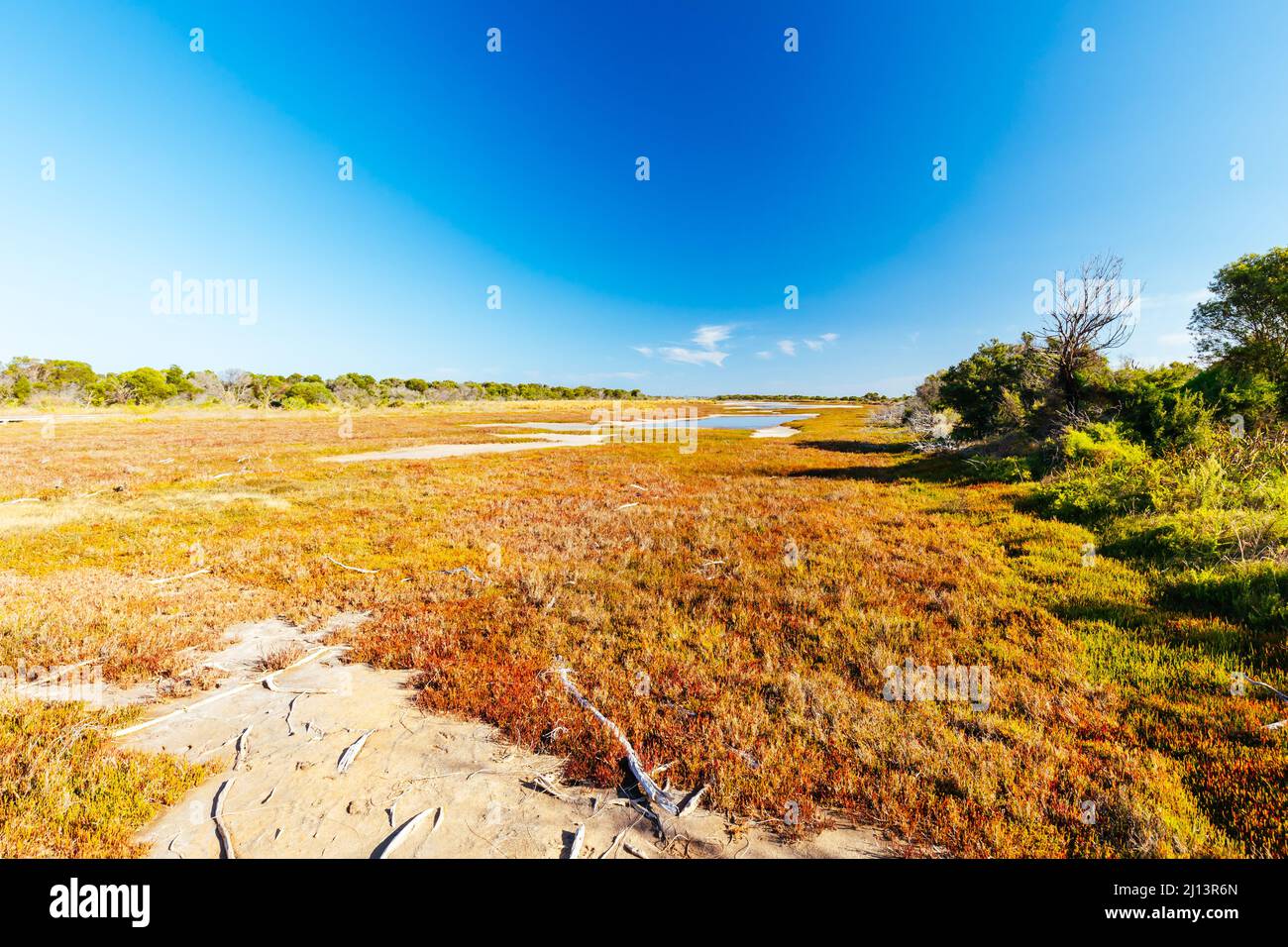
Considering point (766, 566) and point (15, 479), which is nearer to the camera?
point (766, 566)

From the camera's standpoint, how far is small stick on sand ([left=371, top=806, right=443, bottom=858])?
3100 millimetres

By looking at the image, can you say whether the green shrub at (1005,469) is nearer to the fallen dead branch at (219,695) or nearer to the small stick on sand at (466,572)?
the small stick on sand at (466,572)

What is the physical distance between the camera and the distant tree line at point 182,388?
74.2 meters

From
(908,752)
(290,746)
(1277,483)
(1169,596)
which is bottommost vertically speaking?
(290,746)

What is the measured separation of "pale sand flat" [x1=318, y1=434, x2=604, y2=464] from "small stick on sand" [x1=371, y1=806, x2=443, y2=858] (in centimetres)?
2728

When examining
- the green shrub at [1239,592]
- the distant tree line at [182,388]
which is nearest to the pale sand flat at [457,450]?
the green shrub at [1239,592]

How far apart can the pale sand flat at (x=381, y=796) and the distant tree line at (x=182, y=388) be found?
9700cm

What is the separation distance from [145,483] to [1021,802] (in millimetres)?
27793

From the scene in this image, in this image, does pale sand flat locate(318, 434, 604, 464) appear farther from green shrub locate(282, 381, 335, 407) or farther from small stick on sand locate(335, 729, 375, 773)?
green shrub locate(282, 381, 335, 407)

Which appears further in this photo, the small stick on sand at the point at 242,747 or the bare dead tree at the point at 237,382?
the bare dead tree at the point at 237,382

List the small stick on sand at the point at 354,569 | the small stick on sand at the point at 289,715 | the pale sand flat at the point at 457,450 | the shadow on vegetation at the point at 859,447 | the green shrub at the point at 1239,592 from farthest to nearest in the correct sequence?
the shadow on vegetation at the point at 859,447
the pale sand flat at the point at 457,450
the small stick on sand at the point at 354,569
the green shrub at the point at 1239,592
the small stick on sand at the point at 289,715
